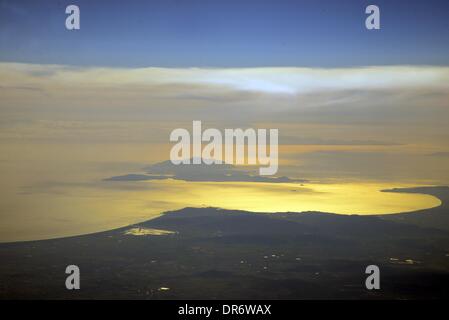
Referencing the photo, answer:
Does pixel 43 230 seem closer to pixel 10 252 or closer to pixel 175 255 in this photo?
pixel 10 252

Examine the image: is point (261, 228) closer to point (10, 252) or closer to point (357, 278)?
point (357, 278)
